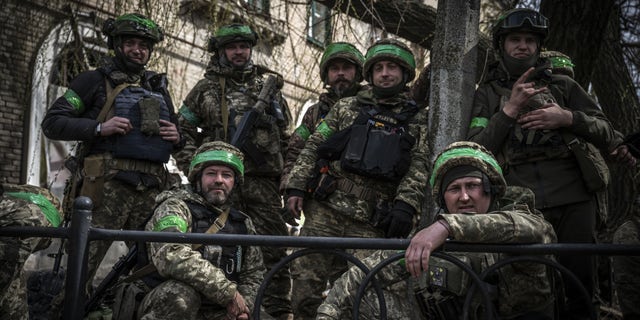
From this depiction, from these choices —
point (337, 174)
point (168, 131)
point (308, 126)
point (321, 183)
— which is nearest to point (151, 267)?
point (321, 183)

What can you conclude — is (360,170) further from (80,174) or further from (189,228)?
(80,174)

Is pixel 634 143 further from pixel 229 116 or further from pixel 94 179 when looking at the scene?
pixel 94 179

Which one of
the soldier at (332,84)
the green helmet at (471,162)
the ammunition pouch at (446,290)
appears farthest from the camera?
the soldier at (332,84)

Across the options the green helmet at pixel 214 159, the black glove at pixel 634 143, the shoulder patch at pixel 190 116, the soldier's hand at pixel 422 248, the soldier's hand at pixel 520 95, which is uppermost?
the soldier's hand at pixel 520 95

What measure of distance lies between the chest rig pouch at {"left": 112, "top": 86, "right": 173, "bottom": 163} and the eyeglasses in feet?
8.77

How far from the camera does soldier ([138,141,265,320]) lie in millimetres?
4062

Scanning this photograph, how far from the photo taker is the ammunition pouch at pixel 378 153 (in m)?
4.73

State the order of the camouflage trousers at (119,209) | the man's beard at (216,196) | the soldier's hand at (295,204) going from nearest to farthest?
the man's beard at (216,196)
the soldier's hand at (295,204)
the camouflage trousers at (119,209)

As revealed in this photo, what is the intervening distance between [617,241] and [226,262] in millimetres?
2300

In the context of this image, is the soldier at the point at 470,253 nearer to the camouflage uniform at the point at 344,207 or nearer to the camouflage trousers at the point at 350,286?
the camouflage trousers at the point at 350,286

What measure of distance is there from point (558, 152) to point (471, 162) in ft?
2.92

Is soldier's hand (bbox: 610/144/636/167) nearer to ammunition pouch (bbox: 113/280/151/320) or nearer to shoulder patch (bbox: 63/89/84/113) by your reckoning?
ammunition pouch (bbox: 113/280/151/320)

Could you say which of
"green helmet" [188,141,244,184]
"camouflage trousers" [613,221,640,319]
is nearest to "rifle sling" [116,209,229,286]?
"green helmet" [188,141,244,184]

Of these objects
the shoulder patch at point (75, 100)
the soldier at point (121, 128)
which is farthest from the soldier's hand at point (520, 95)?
the shoulder patch at point (75, 100)
